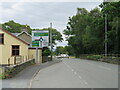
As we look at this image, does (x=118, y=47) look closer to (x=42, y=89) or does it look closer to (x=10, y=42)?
(x=10, y=42)

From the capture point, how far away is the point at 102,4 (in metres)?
44.8

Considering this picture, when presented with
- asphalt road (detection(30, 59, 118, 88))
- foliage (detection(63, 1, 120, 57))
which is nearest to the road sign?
foliage (detection(63, 1, 120, 57))

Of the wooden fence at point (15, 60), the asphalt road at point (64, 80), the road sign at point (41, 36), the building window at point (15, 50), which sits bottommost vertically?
the asphalt road at point (64, 80)

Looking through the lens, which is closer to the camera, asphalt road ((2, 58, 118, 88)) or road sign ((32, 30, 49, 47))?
asphalt road ((2, 58, 118, 88))

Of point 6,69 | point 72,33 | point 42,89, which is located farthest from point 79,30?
point 42,89

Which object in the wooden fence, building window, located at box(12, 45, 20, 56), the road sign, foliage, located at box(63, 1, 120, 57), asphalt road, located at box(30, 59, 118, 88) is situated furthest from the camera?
foliage, located at box(63, 1, 120, 57)

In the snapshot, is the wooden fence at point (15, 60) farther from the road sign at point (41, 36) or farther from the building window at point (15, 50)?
the road sign at point (41, 36)

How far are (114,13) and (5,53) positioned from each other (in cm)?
2100

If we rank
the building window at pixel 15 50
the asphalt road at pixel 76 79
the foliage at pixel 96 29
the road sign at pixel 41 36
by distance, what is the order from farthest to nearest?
the foliage at pixel 96 29
the road sign at pixel 41 36
the building window at pixel 15 50
the asphalt road at pixel 76 79

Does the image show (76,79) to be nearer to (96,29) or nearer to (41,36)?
(41,36)

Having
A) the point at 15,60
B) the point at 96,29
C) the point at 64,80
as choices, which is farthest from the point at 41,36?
the point at 64,80

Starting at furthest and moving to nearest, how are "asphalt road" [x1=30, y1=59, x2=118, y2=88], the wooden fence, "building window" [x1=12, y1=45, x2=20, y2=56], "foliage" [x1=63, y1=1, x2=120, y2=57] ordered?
"foliage" [x1=63, y1=1, x2=120, y2=57], "building window" [x1=12, y1=45, x2=20, y2=56], the wooden fence, "asphalt road" [x1=30, y1=59, x2=118, y2=88]

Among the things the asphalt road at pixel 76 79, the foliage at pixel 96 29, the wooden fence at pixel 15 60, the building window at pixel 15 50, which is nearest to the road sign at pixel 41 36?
Result: the building window at pixel 15 50

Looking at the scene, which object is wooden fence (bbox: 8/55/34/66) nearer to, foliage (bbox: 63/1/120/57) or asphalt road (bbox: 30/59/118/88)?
asphalt road (bbox: 30/59/118/88)
